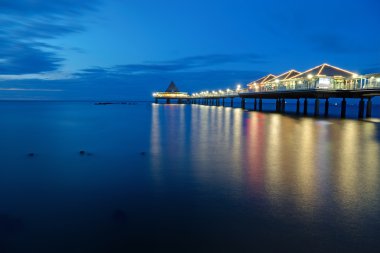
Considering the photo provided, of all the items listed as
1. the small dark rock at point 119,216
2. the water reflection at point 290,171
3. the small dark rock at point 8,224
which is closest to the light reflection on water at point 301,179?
the water reflection at point 290,171

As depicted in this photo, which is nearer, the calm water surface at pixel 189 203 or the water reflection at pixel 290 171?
the calm water surface at pixel 189 203

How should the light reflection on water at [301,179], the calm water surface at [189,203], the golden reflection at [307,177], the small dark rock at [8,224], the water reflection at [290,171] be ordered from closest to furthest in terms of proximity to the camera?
the calm water surface at [189,203]
the small dark rock at [8,224]
the light reflection on water at [301,179]
the golden reflection at [307,177]
the water reflection at [290,171]

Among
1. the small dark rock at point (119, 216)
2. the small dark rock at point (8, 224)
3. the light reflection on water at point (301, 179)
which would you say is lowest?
the small dark rock at point (8, 224)

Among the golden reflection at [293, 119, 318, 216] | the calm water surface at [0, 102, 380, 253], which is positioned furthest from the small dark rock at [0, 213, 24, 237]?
the golden reflection at [293, 119, 318, 216]

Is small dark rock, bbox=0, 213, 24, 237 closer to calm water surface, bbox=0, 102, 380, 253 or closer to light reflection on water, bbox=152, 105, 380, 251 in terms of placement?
calm water surface, bbox=0, 102, 380, 253

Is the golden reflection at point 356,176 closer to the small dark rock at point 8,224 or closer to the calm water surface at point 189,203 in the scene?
the calm water surface at point 189,203

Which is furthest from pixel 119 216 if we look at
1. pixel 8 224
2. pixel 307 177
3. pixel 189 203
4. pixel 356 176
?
pixel 356 176

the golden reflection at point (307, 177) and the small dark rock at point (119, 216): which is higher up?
the golden reflection at point (307, 177)

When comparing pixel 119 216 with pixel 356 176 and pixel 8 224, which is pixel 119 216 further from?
pixel 356 176

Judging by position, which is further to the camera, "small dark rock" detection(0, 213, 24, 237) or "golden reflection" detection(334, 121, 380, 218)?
"golden reflection" detection(334, 121, 380, 218)

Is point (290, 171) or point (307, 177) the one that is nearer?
point (307, 177)

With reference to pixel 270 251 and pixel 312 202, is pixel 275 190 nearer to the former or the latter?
pixel 312 202

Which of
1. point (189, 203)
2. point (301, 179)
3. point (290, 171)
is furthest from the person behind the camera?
point (290, 171)

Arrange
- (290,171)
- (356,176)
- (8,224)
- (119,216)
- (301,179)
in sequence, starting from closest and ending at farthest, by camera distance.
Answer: (8,224), (119,216), (301,179), (356,176), (290,171)
